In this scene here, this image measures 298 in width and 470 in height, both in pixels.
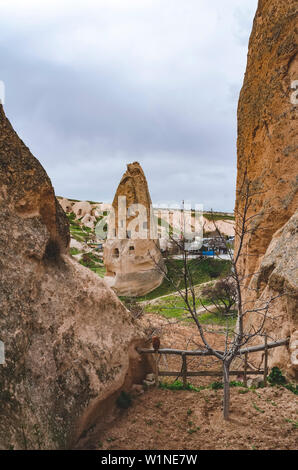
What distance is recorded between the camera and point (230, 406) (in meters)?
5.23

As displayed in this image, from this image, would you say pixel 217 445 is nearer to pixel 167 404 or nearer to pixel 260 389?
pixel 167 404

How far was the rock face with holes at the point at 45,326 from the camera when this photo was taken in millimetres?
3770

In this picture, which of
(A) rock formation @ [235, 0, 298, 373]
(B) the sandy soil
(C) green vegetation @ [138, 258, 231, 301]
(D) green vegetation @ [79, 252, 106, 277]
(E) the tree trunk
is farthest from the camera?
(D) green vegetation @ [79, 252, 106, 277]

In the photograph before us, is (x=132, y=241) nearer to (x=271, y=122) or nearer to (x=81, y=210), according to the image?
(x=271, y=122)

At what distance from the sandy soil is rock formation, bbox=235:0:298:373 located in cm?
289

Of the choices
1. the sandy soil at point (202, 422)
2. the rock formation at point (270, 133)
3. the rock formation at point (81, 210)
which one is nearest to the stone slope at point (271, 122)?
the rock formation at point (270, 133)

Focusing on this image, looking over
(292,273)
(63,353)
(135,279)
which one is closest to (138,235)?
(135,279)

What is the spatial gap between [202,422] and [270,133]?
755 centimetres

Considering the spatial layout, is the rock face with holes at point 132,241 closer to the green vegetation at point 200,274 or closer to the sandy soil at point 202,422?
the green vegetation at point 200,274

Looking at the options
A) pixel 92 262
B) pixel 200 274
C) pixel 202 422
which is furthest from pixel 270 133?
pixel 92 262

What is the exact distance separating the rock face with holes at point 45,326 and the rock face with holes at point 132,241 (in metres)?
13.9

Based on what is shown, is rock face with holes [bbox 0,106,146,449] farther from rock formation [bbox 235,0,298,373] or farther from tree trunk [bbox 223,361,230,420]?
rock formation [bbox 235,0,298,373]

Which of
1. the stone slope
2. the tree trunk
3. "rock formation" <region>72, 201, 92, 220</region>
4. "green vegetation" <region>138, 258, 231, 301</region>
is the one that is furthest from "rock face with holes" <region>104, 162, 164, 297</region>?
"rock formation" <region>72, 201, 92, 220</region>

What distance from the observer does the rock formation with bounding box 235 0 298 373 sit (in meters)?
8.98
